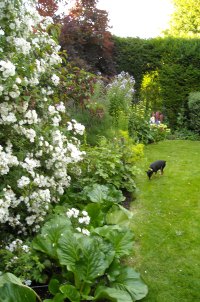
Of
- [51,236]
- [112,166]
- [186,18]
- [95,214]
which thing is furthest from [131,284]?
[186,18]

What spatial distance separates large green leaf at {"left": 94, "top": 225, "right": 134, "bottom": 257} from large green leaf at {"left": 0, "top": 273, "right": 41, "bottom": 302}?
36.4 inches

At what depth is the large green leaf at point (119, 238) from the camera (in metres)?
3.18

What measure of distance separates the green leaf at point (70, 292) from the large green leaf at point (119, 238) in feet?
2.02

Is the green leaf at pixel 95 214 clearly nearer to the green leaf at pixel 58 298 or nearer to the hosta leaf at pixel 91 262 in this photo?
the hosta leaf at pixel 91 262

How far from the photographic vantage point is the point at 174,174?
6.17m

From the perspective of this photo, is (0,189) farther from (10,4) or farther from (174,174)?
(174,174)

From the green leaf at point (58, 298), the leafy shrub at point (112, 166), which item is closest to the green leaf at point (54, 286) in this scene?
the green leaf at point (58, 298)

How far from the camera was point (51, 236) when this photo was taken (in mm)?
3070

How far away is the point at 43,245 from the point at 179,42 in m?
9.49

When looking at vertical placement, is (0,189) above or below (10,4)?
below

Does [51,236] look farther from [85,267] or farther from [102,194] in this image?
[102,194]

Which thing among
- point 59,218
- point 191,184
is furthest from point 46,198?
point 191,184

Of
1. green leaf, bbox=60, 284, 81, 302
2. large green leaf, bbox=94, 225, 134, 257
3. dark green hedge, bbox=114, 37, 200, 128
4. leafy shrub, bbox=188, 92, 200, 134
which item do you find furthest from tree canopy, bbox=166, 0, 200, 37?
green leaf, bbox=60, 284, 81, 302

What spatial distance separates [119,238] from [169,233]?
3.25 feet
